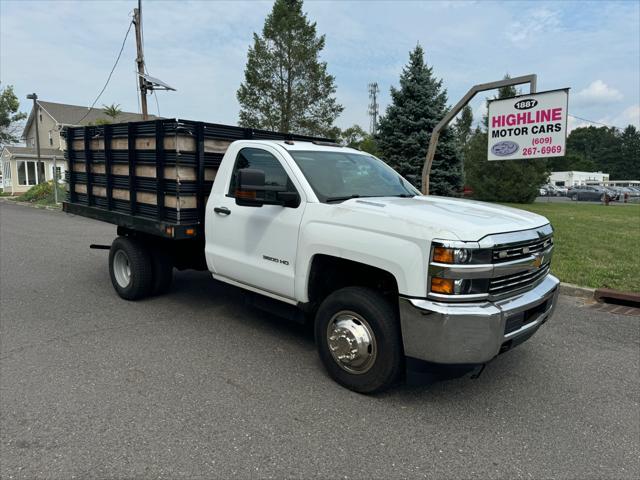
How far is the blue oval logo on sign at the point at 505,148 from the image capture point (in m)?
9.79

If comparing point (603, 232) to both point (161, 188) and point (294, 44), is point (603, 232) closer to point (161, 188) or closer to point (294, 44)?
point (161, 188)

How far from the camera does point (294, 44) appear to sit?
88.3 ft

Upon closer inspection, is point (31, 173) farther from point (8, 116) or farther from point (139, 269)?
point (139, 269)

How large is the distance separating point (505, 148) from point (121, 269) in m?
7.87

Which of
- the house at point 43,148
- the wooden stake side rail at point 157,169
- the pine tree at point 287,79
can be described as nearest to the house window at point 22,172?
the house at point 43,148

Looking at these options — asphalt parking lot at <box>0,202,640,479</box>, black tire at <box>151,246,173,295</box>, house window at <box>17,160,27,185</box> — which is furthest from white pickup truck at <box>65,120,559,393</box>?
house window at <box>17,160,27,185</box>

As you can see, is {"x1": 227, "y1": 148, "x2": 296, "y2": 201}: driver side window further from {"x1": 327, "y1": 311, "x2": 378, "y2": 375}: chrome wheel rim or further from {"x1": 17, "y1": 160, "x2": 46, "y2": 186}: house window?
{"x1": 17, "y1": 160, "x2": 46, "y2": 186}: house window

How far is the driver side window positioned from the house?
31.1 metres

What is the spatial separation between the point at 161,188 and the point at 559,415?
422 centimetres

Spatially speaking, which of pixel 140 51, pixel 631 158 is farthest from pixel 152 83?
pixel 631 158

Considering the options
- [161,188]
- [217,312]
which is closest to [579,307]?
[217,312]

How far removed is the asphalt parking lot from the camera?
2783 millimetres

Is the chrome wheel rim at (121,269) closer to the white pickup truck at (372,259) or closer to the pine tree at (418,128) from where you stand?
the white pickup truck at (372,259)

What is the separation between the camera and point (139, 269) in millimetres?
5789
